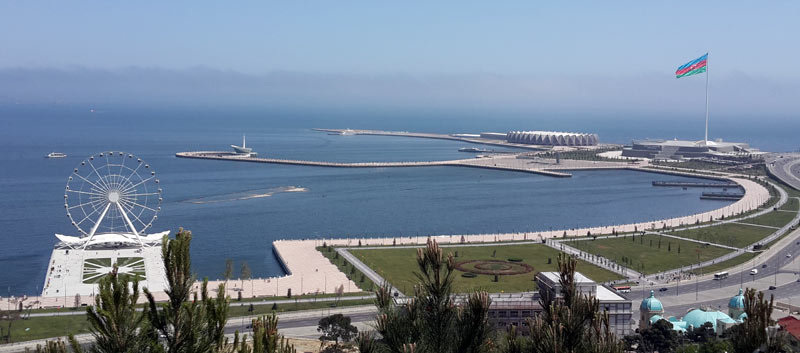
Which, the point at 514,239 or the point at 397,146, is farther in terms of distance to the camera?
the point at 397,146

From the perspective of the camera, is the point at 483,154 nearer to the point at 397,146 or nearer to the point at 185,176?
the point at 397,146

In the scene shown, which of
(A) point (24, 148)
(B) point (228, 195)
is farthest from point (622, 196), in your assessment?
(A) point (24, 148)

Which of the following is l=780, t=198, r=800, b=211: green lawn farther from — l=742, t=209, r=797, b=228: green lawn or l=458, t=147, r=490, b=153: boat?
l=458, t=147, r=490, b=153: boat

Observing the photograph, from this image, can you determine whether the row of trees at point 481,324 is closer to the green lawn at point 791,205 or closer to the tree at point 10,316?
the tree at point 10,316

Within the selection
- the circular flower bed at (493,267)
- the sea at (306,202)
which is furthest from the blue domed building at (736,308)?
the sea at (306,202)

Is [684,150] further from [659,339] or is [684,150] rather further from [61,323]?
[61,323]

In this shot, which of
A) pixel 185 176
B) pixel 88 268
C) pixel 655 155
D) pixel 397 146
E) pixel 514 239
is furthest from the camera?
pixel 397 146
